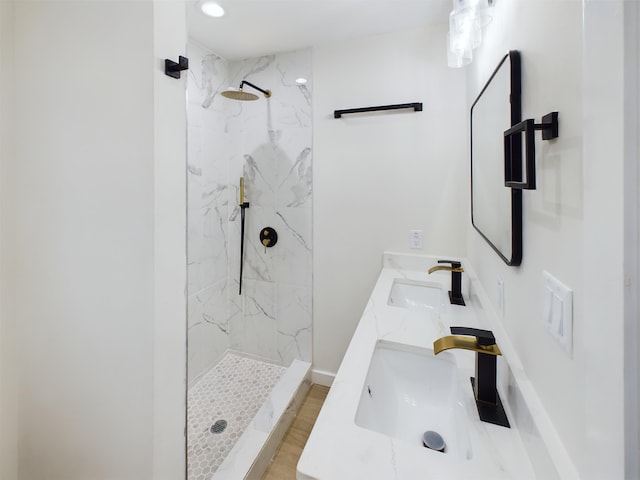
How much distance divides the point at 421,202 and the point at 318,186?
2.45 feet

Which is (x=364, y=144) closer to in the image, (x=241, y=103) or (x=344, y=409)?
(x=241, y=103)

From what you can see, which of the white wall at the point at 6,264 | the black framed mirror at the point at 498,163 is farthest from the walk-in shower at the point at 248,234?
the black framed mirror at the point at 498,163

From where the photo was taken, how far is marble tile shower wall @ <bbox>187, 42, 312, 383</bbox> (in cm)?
216

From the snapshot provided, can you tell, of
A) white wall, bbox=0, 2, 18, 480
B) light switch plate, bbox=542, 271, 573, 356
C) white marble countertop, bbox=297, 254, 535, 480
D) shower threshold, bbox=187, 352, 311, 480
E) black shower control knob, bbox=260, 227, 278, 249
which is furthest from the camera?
black shower control knob, bbox=260, 227, 278, 249

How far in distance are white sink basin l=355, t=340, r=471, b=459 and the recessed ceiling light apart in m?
2.02

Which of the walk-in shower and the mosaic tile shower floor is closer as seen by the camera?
the mosaic tile shower floor

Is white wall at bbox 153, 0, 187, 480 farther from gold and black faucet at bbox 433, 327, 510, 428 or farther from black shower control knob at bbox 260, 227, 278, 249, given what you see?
black shower control knob at bbox 260, 227, 278, 249

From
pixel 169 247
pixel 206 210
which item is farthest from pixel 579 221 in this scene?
pixel 206 210

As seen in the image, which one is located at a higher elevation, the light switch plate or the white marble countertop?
the light switch plate

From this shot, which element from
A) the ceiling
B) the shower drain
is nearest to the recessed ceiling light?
the ceiling

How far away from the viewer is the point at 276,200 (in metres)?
2.31

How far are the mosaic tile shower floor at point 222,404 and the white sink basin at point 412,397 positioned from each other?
1149 mm

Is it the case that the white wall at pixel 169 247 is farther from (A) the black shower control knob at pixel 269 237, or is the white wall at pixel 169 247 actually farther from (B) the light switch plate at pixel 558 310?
(A) the black shower control knob at pixel 269 237

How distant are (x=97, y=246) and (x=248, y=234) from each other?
1529 mm
